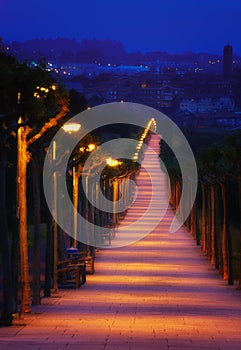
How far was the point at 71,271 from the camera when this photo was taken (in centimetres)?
3108

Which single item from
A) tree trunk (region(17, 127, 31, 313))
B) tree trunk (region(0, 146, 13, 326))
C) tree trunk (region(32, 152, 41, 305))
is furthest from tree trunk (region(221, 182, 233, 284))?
tree trunk (region(0, 146, 13, 326))

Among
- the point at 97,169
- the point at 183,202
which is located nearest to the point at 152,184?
the point at 183,202

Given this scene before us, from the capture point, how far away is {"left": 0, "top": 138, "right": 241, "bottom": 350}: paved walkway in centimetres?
1666

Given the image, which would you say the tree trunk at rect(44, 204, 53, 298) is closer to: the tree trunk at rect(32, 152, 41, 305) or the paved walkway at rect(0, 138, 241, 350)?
the paved walkway at rect(0, 138, 241, 350)

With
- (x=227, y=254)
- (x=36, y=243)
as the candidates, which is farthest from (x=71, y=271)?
(x=227, y=254)

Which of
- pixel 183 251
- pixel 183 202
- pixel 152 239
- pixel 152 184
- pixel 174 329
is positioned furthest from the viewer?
pixel 152 184

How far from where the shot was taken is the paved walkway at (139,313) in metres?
16.7

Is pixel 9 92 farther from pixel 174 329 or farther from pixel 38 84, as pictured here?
pixel 174 329

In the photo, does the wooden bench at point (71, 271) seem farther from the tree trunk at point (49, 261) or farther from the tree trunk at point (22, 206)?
the tree trunk at point (22, 206)

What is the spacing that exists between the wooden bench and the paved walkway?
39 cm

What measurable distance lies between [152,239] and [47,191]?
24377mm

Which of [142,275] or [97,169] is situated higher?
[97,169]

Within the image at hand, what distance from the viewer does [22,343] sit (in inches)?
639

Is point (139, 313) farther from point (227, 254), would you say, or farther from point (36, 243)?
point (227, 254)
